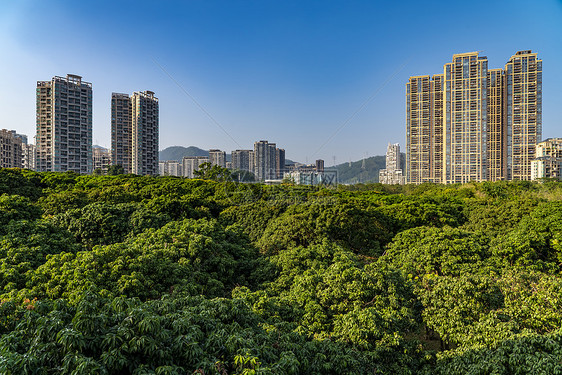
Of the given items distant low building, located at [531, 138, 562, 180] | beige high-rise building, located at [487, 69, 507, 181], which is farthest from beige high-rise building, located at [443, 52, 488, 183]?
distant low building, located at [531, 138, 562, 180]

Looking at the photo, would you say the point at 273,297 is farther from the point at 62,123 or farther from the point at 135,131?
the point at 135,131

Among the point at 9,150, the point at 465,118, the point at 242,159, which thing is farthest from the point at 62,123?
the point at 465,118

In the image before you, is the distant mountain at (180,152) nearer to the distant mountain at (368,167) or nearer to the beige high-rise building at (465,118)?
the distant mountain at (368,167)

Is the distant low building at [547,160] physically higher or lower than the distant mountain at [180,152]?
lower

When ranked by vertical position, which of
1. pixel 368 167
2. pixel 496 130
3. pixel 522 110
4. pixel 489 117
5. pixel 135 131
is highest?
pixel 522 110

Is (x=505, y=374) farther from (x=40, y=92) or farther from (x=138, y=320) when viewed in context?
(x=40, y=92)

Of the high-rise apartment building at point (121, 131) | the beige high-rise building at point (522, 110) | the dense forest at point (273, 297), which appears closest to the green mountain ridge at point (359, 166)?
the beige high-rise building at point (522, 110)
